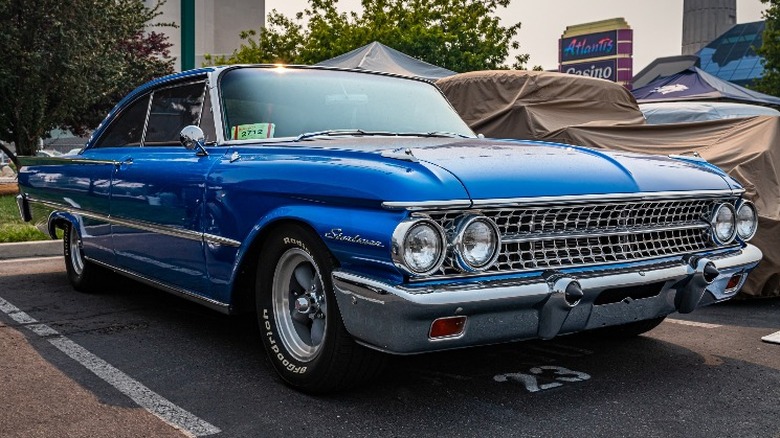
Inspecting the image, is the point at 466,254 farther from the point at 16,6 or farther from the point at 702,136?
the point at 16,6

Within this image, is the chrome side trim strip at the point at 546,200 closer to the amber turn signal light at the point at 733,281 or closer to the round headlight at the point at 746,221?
the round headlight at the point at 746,221

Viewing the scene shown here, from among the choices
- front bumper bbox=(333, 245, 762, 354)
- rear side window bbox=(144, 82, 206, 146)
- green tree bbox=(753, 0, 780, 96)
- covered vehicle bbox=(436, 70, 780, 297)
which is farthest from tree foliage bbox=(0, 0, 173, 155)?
green tree bbox=(753, 0, 780, 96)

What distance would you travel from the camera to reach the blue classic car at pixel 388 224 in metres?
3.07

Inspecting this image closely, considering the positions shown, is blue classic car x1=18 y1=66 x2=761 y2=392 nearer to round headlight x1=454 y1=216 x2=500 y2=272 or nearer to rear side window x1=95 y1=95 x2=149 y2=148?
round headlight x1=454 y1=216 x2=500 y2=272

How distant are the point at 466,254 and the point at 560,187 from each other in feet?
1.75

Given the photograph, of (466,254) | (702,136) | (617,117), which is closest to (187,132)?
(466,254)

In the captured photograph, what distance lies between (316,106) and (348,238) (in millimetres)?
1510

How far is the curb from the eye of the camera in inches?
334

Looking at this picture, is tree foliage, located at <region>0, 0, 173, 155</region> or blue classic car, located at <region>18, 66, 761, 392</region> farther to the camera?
tree foliage, located at <region>0, 0, 173, 155</region>

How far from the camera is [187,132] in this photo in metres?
4.25

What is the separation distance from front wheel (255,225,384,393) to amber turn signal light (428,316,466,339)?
445mm

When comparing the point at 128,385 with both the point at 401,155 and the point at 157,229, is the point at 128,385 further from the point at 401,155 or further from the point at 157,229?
the point at 401,155

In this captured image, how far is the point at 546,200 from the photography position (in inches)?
128

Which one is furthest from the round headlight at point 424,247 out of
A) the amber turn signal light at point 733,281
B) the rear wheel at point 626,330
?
the rear wheel at point 626,330
